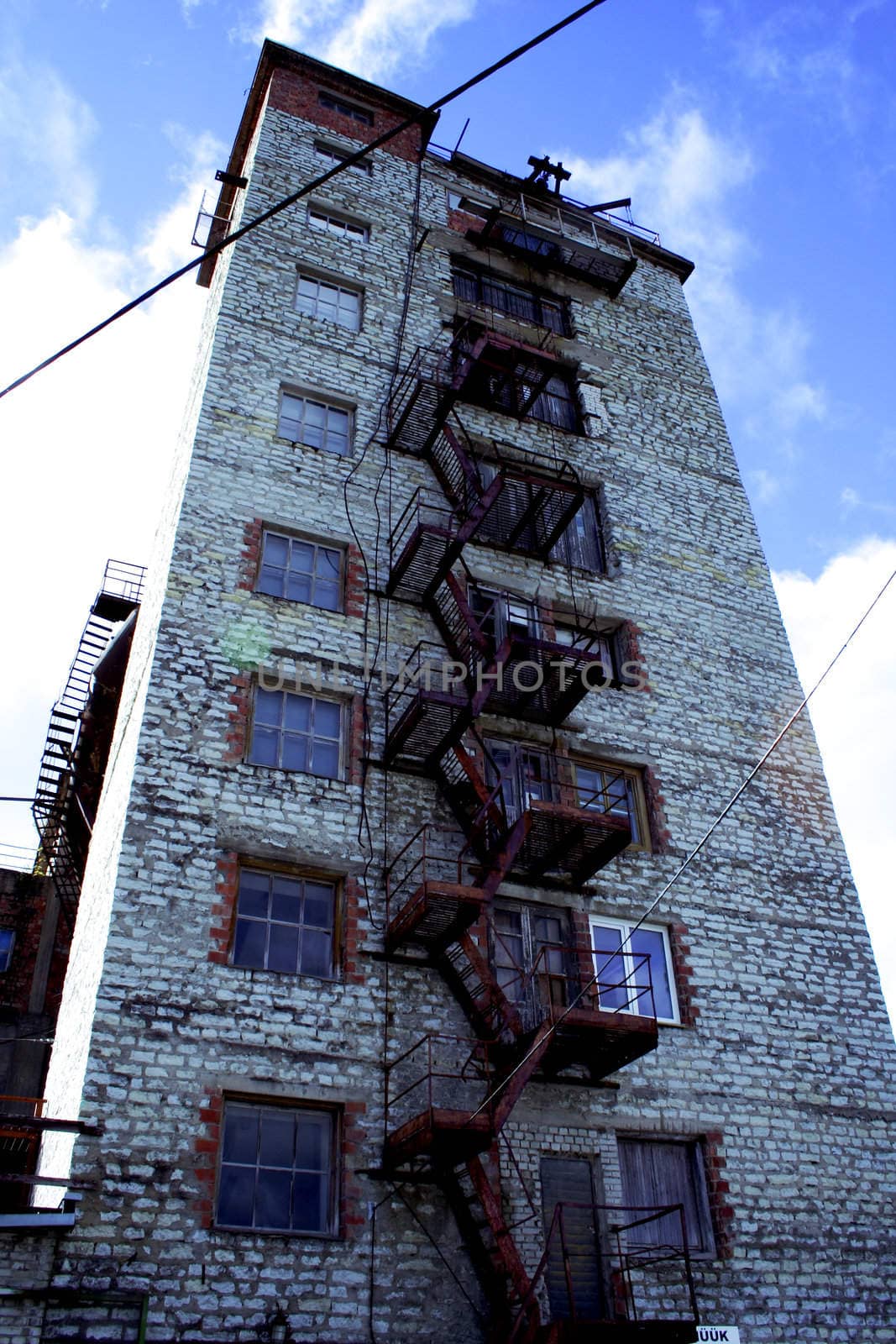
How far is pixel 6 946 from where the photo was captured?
2345cm

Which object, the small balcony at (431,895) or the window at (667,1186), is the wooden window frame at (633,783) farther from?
the window at (667,1186)

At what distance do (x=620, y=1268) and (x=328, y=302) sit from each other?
15.1 m

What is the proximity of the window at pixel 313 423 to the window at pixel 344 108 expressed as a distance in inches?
337

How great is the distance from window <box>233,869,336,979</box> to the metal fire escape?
78 centimetres

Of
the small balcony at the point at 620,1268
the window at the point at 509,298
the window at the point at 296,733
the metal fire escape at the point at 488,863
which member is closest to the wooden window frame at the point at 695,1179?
the small balcony at the point at 620,1268

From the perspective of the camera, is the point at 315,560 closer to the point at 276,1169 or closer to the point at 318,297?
the point at 318,297

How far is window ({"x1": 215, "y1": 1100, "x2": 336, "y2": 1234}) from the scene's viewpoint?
34.8 ft

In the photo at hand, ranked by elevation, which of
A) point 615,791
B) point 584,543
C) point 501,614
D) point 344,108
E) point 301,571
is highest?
point 344,108

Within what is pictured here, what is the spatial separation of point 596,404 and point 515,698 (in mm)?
7915

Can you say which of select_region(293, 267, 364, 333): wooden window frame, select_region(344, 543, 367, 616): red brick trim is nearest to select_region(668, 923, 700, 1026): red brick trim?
select_region(344, 543, 367, 616): red brick trim

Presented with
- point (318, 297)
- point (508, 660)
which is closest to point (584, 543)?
point (508, 660)

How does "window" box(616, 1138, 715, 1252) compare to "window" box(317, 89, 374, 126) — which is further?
"window" box(317, 89, 374, 126)

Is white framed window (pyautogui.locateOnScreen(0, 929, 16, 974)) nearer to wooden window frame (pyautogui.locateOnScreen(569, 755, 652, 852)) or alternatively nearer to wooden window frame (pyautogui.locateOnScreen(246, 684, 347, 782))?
wooden window frame (pyautogui.locateOnScreen(246, 684, 347, 782))

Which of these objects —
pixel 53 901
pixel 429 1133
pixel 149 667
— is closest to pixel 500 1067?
pixel 429 1133
